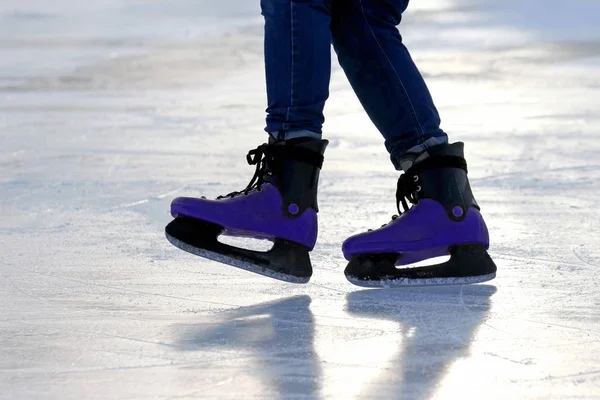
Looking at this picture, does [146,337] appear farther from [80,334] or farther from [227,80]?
[227,80]

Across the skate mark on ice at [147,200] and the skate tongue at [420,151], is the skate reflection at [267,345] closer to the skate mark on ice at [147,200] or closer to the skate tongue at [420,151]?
the skate tongue at [420,151]

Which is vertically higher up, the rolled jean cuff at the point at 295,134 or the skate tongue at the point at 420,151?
the rolled jean cuff at the point at 295,134

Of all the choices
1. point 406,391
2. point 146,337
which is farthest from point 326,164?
point 406,391

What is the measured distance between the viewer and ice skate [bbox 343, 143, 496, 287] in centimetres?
228

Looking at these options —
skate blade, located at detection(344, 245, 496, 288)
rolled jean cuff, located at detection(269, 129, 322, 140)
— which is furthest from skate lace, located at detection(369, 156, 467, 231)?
rolled jean cuff, located at detection(269, 129, 322, 140)

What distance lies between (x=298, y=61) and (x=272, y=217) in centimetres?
31

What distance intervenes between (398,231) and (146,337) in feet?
2.08

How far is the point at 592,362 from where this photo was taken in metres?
1.75

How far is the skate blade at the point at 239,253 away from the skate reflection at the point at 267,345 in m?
0.09

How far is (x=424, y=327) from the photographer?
77.3 inches

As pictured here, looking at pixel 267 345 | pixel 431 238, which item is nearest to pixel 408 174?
pixel 431 238

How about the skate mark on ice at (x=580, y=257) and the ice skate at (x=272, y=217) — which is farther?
the skate mark on ice at (x=580, y=257)

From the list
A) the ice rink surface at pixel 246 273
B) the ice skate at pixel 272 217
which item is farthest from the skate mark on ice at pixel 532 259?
the ice skate at pixel 272 217

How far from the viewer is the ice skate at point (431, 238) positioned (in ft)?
7.48
